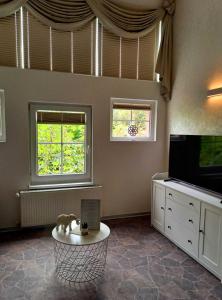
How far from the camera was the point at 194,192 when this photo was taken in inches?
110

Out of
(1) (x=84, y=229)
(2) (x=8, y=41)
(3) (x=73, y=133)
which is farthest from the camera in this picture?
(3) (x=73, y=133)

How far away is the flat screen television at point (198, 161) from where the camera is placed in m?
2.56

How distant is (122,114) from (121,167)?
2.83 feet

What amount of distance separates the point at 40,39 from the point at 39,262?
2853 mm

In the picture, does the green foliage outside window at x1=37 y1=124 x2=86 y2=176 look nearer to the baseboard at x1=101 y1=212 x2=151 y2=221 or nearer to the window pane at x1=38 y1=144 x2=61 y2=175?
the window pane at x1=38 y1=144 x2=61 y2=175

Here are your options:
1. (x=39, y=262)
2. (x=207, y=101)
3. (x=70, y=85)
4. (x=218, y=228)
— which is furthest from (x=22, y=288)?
(x=207, y=101)

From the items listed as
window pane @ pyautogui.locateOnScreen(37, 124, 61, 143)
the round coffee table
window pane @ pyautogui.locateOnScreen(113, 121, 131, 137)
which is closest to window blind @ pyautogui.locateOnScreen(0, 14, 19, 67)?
window pane @ pyautogui.locateOnScreen(37, 124, 61, 143)

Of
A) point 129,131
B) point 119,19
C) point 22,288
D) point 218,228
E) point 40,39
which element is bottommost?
point 22,288

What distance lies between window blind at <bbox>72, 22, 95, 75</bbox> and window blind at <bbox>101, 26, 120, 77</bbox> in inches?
6.7

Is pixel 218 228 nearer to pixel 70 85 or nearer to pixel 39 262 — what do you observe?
pixel 39 262

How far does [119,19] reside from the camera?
350cm

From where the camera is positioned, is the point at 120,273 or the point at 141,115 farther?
the point at 141,115

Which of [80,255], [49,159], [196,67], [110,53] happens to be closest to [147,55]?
[110,53]

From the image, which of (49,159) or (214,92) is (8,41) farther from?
(214,92)
